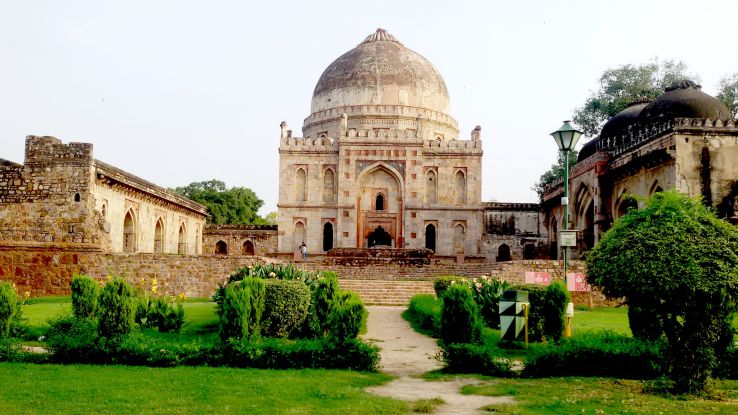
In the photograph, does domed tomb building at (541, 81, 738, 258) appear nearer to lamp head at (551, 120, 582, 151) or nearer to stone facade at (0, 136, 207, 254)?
lamp head at (551, 120, 582, 151)

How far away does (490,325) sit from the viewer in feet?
41.3

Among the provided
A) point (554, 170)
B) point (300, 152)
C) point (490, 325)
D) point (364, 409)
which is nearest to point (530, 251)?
point (554, 170)

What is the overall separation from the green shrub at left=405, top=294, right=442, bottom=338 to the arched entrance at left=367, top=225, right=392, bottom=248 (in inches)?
701

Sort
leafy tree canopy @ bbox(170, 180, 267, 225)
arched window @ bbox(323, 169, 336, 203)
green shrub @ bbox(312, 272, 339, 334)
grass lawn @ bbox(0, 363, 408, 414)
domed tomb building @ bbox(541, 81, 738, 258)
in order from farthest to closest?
leafy tree canopy @ bbox(170, 180, 267, 225) < arched window @ bbox(323, 169, 336, 203) < domed tomb building @ bbox(541, 81, 738, 258) < green shrub @ bbox(312, 272, 339, 334) < grass lawn @ bbox(0, 363, 408, 414)

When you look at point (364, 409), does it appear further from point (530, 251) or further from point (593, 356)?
point (530, 251)

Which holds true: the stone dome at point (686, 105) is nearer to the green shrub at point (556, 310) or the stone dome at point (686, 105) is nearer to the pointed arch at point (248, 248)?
the green shrub at point (556, 310)

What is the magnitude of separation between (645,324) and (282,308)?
5.17m

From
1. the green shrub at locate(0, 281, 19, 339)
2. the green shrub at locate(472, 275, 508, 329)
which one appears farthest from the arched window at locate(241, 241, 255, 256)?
the green shrub at locate(0, 281, 19, 339)

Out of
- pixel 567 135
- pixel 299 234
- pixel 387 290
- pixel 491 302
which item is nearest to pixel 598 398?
pixel 567 135

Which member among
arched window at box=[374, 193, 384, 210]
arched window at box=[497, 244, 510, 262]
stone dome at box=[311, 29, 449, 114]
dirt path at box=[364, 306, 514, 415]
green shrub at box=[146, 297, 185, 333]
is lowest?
dirt path at box=[364, 306, 514, 415]

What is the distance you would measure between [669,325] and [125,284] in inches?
251

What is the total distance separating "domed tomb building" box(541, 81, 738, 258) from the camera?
21734 millimetres

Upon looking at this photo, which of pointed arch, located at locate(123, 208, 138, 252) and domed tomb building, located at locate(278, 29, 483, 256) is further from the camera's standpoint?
domed tomb building, located at locate(278, 29, 483, 256)

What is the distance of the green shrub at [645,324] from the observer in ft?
25.4
